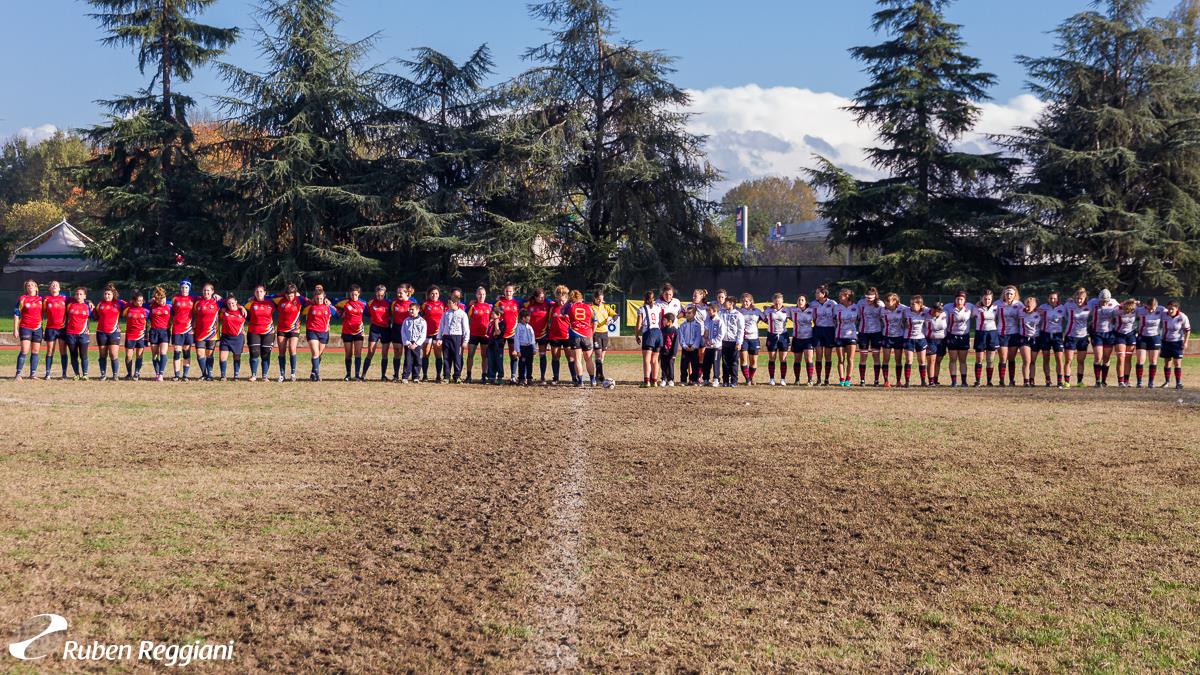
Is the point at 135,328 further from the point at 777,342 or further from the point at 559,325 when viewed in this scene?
the point at 777,342

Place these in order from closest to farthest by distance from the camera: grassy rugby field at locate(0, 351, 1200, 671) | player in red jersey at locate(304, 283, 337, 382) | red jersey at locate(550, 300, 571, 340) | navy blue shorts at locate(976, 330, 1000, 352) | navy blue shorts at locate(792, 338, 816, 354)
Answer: grassy rugby field at locate(0, 351, 1200, 671) < red jersey at locate(550, 300, 571, 340) < player in red jersey at locate(304, 283, 337, 382) < navy blue shorts at locate(976, 330, 1000, 352) < navy blue shorts at locate(792, 338, 816, 354)

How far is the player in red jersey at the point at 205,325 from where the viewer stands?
18.3 m

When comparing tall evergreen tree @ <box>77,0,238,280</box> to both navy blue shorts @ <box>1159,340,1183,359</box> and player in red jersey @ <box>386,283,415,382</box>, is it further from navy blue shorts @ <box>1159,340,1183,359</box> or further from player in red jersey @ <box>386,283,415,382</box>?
navy blue shorts @ <box>1159,340,1183,359</box>

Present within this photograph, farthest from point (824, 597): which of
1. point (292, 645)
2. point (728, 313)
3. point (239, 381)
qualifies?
point (239, 381)

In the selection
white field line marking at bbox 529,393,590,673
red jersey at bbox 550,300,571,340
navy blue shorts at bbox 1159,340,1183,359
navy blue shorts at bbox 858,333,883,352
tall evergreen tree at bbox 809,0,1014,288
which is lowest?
white field line marking at bbox 529,393,590,673

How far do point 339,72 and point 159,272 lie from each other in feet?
36.3

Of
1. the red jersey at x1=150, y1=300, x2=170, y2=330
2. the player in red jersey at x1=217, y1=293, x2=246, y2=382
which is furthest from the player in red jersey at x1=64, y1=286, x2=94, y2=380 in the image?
the player in red jersey at x1=217, y1=293, x2=246, y2=382

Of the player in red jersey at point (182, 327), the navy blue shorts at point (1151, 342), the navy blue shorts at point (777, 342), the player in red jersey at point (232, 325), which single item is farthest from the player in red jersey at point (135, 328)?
the navy blue shorts at point (1151, 342)

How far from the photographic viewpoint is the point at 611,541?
6992 mm

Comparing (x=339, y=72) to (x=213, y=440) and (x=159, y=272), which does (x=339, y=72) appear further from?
(x=213, y=440)

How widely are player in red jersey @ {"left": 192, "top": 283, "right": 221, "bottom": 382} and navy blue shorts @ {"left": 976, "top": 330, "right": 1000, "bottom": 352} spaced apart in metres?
14.5

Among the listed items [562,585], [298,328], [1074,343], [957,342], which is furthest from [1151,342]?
[562,585]

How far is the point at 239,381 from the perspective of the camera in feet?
59.9

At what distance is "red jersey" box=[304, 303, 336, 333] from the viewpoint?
1856cm
